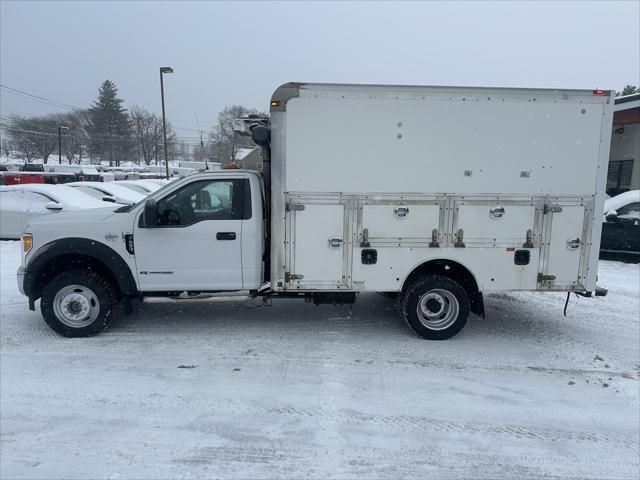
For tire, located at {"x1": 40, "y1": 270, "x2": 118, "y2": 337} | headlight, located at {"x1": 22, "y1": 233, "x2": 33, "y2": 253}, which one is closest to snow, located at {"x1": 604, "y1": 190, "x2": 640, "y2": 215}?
tire, located at {"x1": 40, "y1": 270, "x2": 118, "y2": 337}

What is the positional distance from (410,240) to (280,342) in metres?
1.91

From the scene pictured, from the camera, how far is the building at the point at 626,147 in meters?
17.1

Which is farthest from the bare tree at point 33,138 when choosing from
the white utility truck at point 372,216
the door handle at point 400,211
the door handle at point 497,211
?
the door handle at point 497,211


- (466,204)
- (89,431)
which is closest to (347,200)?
(466,204)

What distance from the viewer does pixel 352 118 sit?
205 inches

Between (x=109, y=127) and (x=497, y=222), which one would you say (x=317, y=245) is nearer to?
(x=497, y=222)

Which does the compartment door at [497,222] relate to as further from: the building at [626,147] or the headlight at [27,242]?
the building at [626,147]

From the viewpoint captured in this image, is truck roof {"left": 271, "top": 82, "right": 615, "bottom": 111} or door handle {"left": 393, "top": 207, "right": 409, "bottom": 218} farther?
door handle {"left": 393, "top": 207, "right": 409, "bottom": 218}

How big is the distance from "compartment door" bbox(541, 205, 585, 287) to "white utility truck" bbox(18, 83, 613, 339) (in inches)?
0.5

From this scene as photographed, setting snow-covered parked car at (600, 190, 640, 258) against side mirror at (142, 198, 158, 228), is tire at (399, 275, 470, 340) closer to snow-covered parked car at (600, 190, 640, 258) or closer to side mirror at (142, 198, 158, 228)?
side mirror at (142, 198, 158, 228)

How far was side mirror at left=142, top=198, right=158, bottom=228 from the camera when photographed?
5324 mm

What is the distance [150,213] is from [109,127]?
94255 mm

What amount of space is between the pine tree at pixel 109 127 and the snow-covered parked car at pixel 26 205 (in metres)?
75.4

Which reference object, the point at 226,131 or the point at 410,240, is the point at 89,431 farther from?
the point at 226,131
